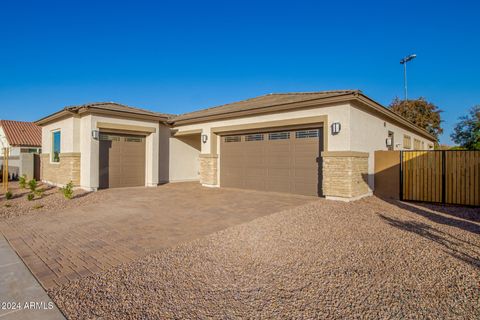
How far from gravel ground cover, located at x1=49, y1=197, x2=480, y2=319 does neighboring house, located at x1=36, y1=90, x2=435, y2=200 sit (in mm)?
4230

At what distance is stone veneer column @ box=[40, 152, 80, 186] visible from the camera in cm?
1152

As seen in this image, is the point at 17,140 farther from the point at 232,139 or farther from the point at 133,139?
the point at 232,139

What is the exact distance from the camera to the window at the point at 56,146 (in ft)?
44.3

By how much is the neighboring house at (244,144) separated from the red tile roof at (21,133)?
10509 millimetres

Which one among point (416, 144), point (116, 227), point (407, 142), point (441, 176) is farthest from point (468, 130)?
point (116, 227)

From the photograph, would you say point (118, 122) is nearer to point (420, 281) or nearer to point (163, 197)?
point (163, 197)

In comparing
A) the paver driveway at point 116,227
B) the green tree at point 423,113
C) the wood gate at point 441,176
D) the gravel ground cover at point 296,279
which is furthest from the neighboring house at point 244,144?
the green tree at point 423,113

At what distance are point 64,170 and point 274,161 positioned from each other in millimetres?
10030

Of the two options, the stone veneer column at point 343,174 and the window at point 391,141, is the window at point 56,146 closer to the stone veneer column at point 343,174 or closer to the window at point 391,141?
the stone veneer column at point 343,174

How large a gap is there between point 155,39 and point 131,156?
22.7ft

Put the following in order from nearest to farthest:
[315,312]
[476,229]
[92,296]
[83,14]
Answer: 1. [315,312]
2. [92,296]
3. [476,229]
4. [83,14]

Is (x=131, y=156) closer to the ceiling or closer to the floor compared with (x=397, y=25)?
closer to the floor

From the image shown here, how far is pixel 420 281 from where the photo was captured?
3268 mm

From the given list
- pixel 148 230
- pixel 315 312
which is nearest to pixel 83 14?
pixel 148 230
